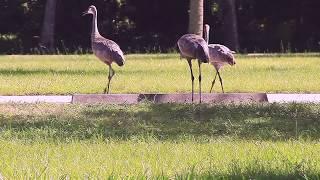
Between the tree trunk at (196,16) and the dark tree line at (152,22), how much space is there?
24.3 feet

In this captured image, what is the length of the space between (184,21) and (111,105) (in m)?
25.9

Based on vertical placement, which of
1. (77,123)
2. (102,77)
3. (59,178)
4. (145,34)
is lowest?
(145,34)

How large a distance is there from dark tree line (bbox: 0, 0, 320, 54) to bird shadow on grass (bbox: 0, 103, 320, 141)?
24167 mm

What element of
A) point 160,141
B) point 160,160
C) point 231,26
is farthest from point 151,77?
point 231,26

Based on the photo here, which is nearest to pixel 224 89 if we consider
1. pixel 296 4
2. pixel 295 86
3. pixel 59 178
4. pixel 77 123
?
pixel 295 86

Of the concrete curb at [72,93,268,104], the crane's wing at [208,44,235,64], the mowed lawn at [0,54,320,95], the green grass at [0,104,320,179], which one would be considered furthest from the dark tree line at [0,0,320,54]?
the green grass at [0,104,320,179]

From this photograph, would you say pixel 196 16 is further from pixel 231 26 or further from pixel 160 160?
pixel 160 160

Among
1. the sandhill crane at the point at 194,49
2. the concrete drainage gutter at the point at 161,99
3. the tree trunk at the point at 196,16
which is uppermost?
the sandhill crane at the point at 194,49

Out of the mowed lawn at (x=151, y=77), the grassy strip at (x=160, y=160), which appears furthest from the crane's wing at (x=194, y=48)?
the grassy strip at (x=160, y=160)

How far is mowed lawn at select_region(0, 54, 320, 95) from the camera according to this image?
58.5 ft

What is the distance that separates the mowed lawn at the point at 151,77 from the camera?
17.8 metres

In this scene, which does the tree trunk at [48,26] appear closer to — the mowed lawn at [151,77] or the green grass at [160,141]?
the mowed lawn at [151,77]

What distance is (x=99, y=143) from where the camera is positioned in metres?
10.1

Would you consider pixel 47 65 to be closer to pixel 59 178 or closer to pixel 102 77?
pixel 102 77
